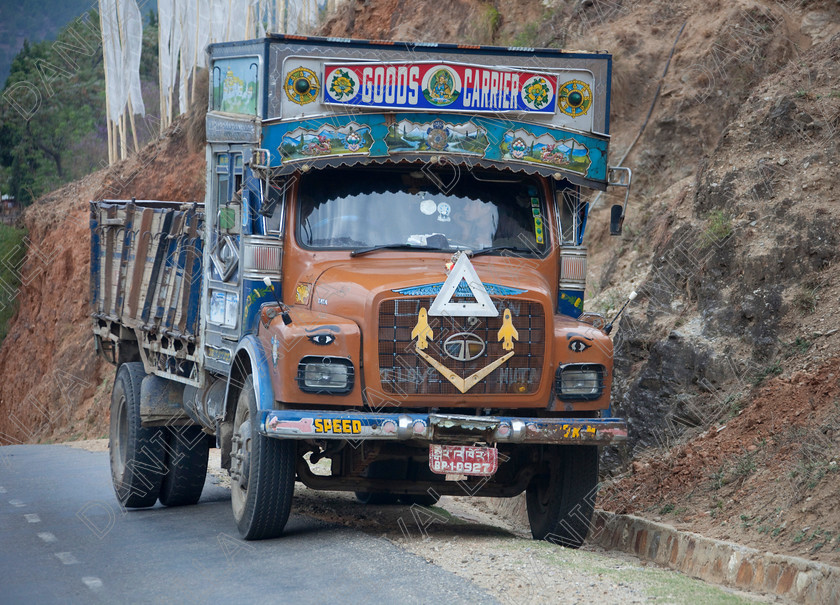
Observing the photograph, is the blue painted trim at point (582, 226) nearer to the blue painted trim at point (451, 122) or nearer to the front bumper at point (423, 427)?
the blue painted trim at point (451, 122)

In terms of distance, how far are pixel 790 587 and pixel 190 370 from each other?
18.3 feet

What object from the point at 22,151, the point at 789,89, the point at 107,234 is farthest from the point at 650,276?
the point at 22,151

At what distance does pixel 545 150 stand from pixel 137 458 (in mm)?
5011

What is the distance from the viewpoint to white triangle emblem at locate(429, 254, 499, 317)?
7730mm

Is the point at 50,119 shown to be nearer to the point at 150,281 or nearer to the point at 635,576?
the point at 150,281

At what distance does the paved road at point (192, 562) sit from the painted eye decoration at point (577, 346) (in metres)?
1.85

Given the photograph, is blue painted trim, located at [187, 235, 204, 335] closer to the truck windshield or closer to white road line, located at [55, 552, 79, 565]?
the truck windshield

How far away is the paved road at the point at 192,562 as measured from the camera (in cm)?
675

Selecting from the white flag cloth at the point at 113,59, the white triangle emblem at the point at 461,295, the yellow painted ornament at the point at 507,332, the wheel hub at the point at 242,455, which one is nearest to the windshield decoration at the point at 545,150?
the white triangle emblem at the point at 461,295

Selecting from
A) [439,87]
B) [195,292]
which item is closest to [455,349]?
[439,87]

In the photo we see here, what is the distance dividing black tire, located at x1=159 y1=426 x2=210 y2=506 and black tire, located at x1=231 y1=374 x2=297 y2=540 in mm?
2777

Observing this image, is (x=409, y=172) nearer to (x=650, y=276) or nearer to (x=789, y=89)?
(x=650, y=276)

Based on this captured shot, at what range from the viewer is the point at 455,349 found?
779 cm

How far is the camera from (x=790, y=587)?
23.2 feet
